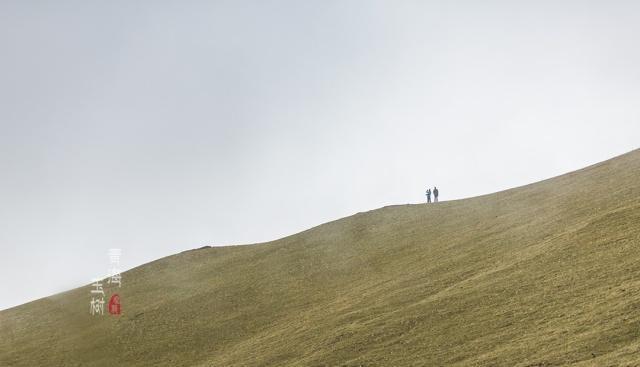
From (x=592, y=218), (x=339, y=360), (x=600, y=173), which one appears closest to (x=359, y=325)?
(x=339, y=360)

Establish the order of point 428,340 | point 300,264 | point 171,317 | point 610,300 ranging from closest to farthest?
point 610,300 < point 428,340 < point 171,317 < point 300,264

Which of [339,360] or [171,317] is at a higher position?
[171,317]

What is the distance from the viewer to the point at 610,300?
33.2 metres

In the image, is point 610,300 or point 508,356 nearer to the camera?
point 508,356

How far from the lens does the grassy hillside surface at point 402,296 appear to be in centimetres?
→ 3444

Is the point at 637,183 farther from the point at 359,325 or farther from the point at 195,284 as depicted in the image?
the point at 195,284

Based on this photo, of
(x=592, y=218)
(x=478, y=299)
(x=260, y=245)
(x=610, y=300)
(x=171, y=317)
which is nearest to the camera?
(x=610, y=300)

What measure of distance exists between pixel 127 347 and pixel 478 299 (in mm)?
30861

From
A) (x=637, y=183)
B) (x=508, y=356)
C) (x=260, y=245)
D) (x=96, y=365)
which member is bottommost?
(x=508, y=356)

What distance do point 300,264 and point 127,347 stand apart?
68.3ft

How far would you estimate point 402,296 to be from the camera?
4878 centimetres

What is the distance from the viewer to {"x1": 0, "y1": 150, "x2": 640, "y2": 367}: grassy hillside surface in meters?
34.4

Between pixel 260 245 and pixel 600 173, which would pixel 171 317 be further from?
pixel 600 173

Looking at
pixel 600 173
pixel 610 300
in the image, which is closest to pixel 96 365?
pixel 610 300
